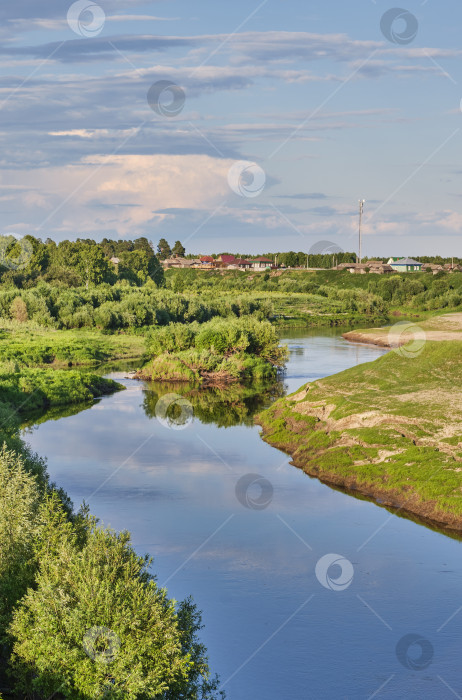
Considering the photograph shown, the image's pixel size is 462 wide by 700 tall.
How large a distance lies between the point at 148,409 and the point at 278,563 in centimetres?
3122

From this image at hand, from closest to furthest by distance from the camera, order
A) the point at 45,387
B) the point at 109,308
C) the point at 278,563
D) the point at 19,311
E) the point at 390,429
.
A: the point at 278,563 → the point at 390,429 → the point at 45,387 → the point at 19,311 → the point at 109,308

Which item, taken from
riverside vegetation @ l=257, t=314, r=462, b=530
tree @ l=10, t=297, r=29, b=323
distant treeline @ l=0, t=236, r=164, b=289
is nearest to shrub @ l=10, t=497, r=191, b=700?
riverside vegetation @ l=257, t=314, r=462, b=530

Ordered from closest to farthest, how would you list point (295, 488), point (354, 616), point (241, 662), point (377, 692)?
point (377, 692) < point (241, 662) < point (354, 616) < point (295, 488)

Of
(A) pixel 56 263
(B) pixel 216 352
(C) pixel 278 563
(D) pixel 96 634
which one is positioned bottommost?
(D) pixel 96 634

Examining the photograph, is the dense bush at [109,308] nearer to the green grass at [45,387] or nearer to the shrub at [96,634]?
the green grass at [45,387]

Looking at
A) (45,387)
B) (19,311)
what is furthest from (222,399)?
(19,311)

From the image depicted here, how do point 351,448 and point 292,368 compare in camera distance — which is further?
point 292,368

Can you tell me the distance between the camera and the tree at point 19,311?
107500mm

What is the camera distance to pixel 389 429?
45625 mm

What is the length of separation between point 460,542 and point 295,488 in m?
9.84

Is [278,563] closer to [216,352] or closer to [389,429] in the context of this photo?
[389,429]

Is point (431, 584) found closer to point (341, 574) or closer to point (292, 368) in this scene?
point (341, 574)

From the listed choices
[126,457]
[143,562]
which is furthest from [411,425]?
[143,562]

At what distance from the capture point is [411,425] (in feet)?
151
